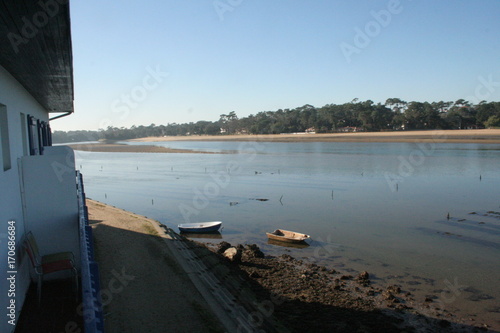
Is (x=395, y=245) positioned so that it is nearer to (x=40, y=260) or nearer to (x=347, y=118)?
(x=40, y=260)

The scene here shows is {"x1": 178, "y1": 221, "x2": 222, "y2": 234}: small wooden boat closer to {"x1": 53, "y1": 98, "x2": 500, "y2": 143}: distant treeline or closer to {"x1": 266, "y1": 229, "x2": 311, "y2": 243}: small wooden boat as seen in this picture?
{"x1": 266, "y1": 229, "x2": 311, "y2": 243}: small wooden boat

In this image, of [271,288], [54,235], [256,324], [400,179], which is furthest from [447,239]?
[400,179]

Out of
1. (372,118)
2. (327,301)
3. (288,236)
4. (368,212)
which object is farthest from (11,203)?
(372,118)

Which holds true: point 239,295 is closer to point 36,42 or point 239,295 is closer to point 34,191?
point 34,191

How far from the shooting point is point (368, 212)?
22078 mm

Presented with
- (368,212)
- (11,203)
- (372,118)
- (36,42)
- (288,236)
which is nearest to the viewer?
(36,42)

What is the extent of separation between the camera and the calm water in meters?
13.0

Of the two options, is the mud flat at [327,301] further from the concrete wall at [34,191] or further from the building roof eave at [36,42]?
the building roof eave at [36,42]

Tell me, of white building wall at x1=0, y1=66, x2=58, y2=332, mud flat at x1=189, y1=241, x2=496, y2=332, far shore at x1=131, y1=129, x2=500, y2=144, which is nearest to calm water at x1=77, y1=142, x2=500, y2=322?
mud flat at x1=189, y1=241, x2=496, y2=332

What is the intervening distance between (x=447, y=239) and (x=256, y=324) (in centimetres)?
1190

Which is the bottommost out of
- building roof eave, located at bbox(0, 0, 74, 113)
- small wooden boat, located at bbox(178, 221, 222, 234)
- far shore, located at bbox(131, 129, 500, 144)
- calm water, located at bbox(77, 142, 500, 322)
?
calm water, located at bbox(77, 142, 500, 322)

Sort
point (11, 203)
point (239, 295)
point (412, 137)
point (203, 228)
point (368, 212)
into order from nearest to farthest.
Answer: point (11, 203) < point (239, 295) < point (203, 228) < point (368, 212) < point (412, 137)

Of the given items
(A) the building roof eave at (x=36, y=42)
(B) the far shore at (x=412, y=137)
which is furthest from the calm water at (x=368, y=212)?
(B) the far shore at (x=412, y=137)

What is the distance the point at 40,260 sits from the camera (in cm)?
705
